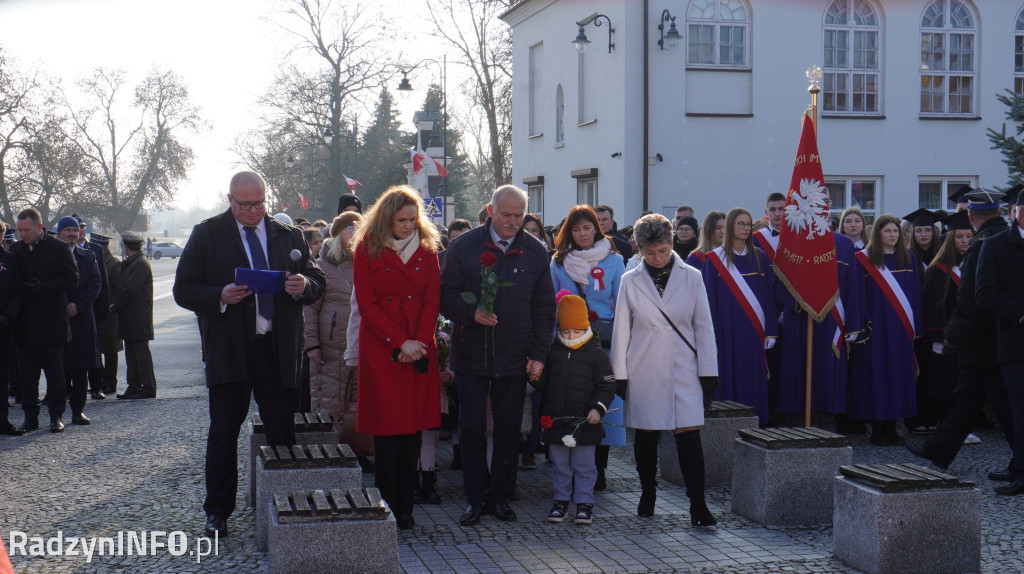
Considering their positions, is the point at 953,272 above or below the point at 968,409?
above

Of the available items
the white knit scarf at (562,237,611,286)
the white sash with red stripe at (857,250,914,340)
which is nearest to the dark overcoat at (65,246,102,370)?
the white knit scarf at (562,237,611,286)

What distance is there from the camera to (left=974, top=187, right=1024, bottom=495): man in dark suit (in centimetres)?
717

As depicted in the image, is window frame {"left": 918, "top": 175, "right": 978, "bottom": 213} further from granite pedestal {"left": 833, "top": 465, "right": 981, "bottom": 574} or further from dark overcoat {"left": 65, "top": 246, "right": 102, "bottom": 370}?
granite pedestal {"left": 833, "top": 465, "right": 981, "bottom": 574}

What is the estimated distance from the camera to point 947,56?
22.1 m

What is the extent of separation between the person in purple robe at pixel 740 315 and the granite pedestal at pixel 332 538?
4.90 metres

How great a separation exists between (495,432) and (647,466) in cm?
99

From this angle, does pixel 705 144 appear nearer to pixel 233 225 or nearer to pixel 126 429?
pixel 126 429

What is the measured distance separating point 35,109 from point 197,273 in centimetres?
3753

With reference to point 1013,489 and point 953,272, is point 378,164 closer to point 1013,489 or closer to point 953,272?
point 953,272

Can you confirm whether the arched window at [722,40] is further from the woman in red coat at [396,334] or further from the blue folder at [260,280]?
the blue folder at [260,280]

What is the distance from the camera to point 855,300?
9.45m

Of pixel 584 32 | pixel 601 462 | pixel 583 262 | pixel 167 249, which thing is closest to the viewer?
pixel 583 262

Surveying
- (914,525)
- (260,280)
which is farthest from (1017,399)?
(260,280)

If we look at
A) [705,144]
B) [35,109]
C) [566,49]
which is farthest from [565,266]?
[35,109]
